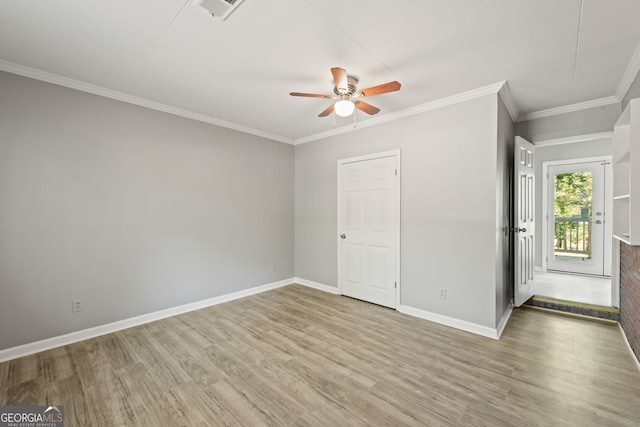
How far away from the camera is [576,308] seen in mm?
3227

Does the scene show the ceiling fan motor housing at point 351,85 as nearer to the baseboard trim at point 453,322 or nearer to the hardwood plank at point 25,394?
the baseboard trim at point 453,322

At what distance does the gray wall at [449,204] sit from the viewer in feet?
9.13

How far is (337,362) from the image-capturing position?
232 centimetres

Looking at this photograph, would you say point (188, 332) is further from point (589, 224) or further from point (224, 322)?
point (589, 224)

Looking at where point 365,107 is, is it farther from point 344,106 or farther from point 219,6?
point 219,6

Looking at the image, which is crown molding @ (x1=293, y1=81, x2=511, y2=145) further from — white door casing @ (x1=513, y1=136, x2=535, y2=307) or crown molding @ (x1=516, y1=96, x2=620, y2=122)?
crown molding @ (x1=516, y1=96, x2=620, y2=122)

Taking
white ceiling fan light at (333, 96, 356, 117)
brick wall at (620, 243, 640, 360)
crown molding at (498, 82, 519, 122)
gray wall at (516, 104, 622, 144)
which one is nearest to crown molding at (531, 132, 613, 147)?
gray wall at (516, 104, 622, 144)

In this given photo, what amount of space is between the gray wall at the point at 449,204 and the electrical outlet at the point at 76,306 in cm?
360

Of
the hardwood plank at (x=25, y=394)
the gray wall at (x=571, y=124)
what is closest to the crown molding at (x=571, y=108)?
the gray wall at (x=571, y=124)

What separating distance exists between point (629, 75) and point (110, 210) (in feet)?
17.3

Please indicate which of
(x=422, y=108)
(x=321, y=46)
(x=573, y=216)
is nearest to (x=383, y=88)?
(x=321, y=46)

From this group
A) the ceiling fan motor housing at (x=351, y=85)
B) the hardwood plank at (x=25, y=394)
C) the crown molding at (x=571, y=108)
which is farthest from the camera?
the crown molding at (x=571, y=108)

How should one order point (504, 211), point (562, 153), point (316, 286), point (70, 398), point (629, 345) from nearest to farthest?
point (70, 398) → point (629, 345) → point (504, 211) → point (316, 286) → point (562, 153)

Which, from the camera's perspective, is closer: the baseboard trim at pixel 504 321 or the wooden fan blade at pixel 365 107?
the wooden fan blade at pixel 365 107
